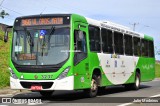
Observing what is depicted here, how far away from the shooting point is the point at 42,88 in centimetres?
1401

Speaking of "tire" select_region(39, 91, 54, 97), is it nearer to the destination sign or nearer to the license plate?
the license plate

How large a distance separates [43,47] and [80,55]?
141 centimetres

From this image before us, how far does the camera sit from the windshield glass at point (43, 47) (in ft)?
46.4

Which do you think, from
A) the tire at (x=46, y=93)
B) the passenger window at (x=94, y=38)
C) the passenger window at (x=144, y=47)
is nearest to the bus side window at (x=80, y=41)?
the passenger window at (x=94, y=38)

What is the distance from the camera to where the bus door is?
47.2ft

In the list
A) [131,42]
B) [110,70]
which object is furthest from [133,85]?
[110,70]

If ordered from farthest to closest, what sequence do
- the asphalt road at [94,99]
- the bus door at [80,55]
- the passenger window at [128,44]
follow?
the passenger window at [128,44] → the bus door at [80,55] → the asphalt road at [94,99]

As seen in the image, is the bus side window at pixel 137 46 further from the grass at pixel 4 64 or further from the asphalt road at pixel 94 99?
the grass at pixel 4 64

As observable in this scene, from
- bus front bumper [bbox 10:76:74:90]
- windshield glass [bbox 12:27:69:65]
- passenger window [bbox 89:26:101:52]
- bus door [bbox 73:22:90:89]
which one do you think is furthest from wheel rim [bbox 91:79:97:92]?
windshield glass [bbox 12:27:69:65]

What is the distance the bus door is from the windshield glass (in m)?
0.44

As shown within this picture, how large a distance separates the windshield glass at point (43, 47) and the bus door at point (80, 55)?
0.44 m

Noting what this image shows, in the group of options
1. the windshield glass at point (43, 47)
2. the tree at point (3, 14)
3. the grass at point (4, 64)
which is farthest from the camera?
the tree at point (3, 14)

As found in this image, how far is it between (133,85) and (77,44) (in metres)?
8.01

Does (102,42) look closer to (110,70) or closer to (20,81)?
(110,70)
